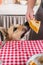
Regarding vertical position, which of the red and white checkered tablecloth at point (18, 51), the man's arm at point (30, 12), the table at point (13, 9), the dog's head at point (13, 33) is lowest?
the table at point (13, 9)

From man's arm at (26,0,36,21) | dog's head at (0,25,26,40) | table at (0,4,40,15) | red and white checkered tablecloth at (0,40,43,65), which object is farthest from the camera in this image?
table at (0,4,40,15)

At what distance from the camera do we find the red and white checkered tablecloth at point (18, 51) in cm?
96

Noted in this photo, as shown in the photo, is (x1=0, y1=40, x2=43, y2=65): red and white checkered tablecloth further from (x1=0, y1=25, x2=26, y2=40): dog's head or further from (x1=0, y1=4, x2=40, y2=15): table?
(x1=0, y1=4, x2=40, y2=15): table

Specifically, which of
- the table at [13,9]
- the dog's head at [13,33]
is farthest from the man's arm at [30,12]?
the table at [13,9]

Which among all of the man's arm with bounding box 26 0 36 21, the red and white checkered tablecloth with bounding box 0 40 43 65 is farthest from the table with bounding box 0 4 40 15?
Answer: the red and white checkered tablecloth with bounding box 0 40 43 65

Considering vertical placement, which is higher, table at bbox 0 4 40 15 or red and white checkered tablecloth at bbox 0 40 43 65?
red and white checkered tablecloth at bbox 0 40 43 65

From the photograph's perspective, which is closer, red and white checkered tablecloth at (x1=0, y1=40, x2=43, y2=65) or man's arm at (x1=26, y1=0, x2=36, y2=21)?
red and white checkered tablecloth at (x1=0, y1=40, x2=43, y2=65)

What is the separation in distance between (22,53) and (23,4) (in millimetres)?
1295

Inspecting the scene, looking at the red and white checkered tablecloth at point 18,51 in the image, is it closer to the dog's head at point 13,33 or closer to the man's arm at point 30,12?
the dog's head at point 13,33

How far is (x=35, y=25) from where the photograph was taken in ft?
3.28

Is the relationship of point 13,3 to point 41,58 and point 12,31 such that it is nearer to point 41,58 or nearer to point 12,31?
point 12,31

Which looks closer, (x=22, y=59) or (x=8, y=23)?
(x=22, y=59)

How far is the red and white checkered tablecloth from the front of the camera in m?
0.96

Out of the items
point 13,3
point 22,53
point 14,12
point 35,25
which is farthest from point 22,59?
point 13,3
